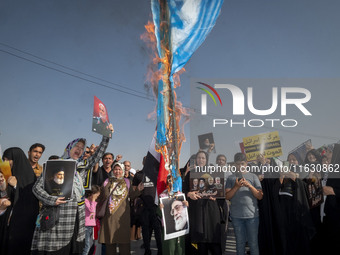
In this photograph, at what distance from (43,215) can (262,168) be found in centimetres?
391

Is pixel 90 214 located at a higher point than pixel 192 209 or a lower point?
lower

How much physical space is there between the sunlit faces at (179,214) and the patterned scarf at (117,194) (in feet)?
3.79

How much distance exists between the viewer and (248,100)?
729 cm

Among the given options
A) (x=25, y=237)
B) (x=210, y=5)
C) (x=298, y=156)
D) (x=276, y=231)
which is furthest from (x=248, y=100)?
(x=25, y=237)

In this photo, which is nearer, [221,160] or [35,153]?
[35,153]

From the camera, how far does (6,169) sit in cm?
469

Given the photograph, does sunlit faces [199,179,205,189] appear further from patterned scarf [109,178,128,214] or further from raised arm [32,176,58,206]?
raised arm [32,176,58,206]

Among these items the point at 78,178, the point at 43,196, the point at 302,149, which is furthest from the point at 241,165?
the point at 43,196

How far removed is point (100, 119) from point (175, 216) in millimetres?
2165

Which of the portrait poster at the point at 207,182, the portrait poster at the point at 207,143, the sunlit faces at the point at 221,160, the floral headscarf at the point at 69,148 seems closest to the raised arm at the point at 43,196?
the floral headscarf at the point at 69,148

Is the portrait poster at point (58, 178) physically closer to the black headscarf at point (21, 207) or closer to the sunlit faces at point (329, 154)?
the black headscarf at point (21, 207)

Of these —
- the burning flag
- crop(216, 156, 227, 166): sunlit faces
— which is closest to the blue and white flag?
the burning flag

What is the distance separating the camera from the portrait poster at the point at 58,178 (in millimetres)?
4505

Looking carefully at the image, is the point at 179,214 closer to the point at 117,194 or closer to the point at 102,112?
the point at 117,194
